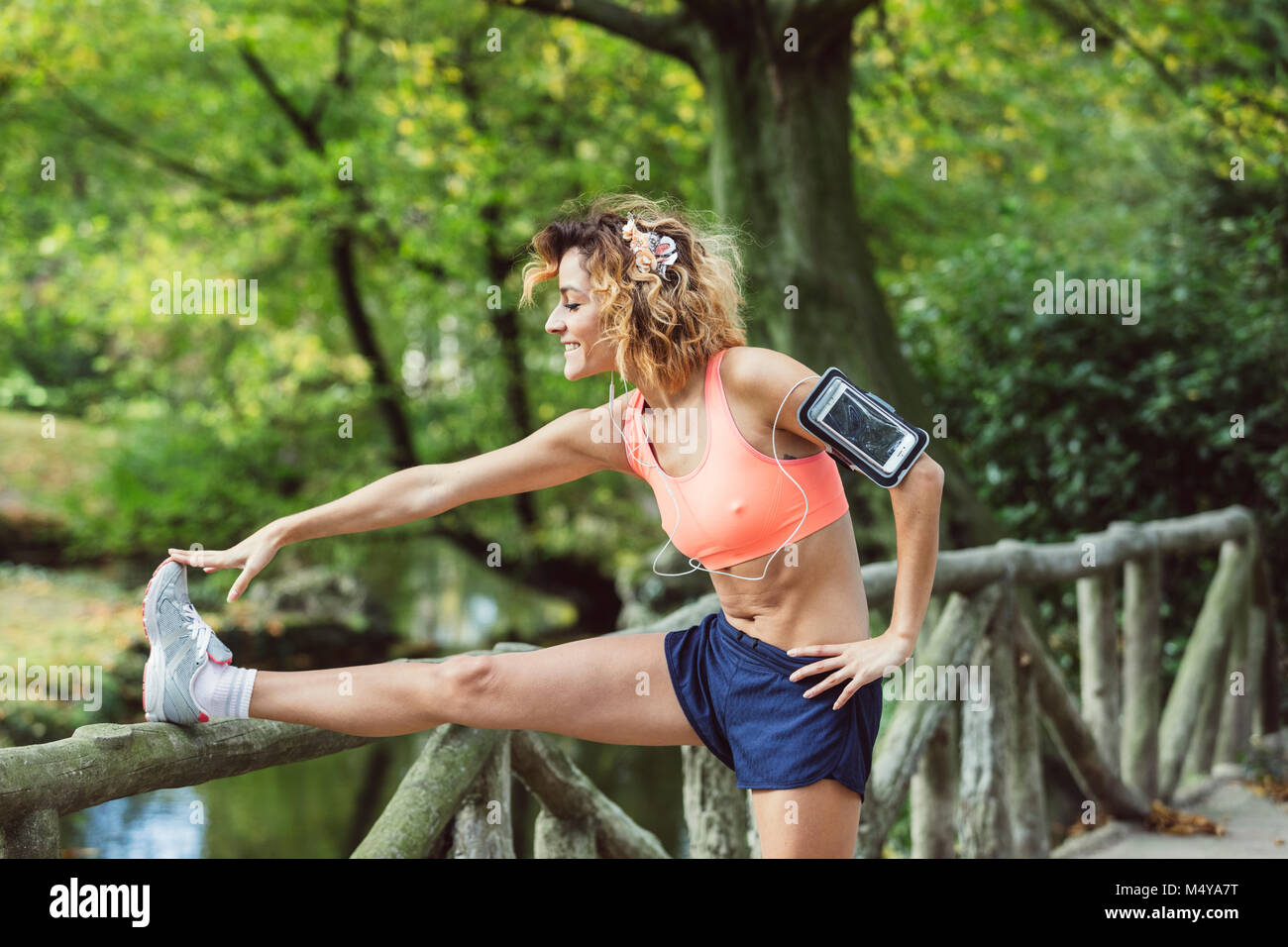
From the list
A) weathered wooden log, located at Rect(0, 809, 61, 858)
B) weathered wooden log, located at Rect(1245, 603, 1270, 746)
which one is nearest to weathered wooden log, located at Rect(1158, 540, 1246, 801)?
weathered wooden log, located at Rect(1245, 603, 1270, 746)

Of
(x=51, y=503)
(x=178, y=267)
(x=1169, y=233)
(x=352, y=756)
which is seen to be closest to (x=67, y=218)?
(x=178, y=267)

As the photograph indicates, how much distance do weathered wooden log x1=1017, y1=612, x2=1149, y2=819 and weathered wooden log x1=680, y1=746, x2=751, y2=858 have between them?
146 centimetres

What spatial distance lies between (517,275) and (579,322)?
121 inches

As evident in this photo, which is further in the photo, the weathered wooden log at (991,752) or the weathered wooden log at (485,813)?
the weathered wooden log at (991,752)

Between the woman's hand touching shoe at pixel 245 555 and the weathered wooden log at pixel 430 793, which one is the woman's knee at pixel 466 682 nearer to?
the weathered wooden log at pixel 430 793

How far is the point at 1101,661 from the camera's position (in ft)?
15.4

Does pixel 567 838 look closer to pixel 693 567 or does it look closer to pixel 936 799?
pixel 693 567

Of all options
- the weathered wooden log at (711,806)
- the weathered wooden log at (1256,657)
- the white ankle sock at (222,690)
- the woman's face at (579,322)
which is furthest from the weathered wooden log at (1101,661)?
the white ankle sock at (222,690)

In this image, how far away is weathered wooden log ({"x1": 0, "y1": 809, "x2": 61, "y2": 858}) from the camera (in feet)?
6.10

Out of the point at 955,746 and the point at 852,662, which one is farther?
the point at 955,746

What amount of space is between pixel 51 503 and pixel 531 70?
7.79 meters

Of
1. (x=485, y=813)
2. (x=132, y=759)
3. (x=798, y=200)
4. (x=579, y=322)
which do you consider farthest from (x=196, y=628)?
(x=798, y=200)

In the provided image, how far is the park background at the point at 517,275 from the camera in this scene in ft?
18.7

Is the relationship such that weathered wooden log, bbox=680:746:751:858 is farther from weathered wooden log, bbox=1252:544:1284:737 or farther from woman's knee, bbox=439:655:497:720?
weathered wooden log, bbox=1252:544:1284:737
